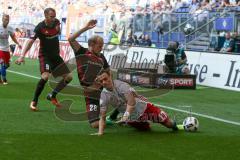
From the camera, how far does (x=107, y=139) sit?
26.3 ft

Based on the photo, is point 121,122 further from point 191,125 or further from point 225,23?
point 225,23

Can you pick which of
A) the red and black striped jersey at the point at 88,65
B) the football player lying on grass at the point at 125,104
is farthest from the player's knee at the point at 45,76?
the football player lying on grass at the point at 125,104

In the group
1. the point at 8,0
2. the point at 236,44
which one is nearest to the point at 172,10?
the point at 236,44

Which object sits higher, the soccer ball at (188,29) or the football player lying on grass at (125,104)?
the soccer ball at (188,29)

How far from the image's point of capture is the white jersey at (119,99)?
830 centimetres

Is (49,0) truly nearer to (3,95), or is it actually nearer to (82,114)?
(3,95)

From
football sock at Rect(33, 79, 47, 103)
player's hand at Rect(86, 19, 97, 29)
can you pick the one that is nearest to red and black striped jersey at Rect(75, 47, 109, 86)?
player's hand at Rect(86, 19, 97, 29)

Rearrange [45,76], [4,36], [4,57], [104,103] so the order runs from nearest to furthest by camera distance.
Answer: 1. [104,103]
2. [45,76]
3. [4,36]
4. [4,57]

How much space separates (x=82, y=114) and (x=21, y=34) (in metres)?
27.9

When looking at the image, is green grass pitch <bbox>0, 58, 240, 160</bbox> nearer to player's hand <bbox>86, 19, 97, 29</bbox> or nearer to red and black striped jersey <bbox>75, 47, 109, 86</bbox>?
red and black striped jersey <bbox>75, 47, 109, 86</bbox>

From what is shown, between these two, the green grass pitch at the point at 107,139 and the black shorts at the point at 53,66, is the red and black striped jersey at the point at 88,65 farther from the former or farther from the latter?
the black shorts at the point at 53,66

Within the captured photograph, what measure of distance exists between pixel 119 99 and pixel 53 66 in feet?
10.2

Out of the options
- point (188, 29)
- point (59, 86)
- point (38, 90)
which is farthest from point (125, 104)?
point (188, 29)

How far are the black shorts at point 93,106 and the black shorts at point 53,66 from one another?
2270 millimetres
